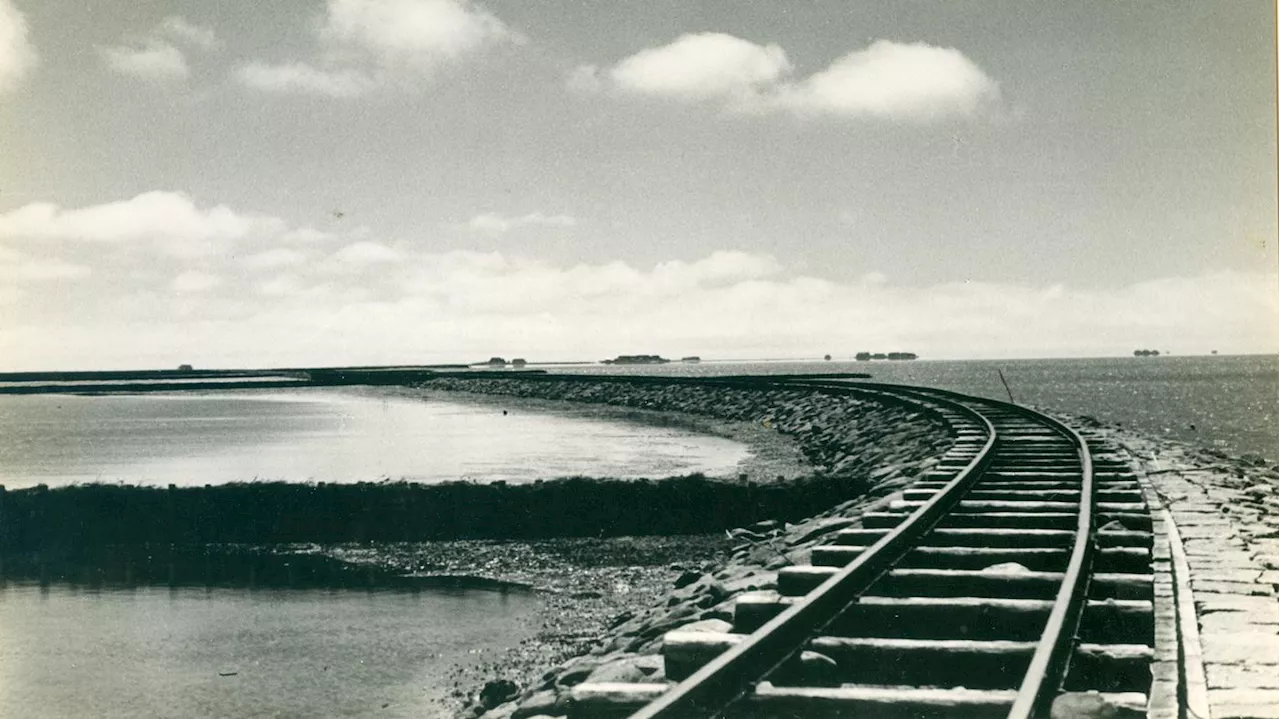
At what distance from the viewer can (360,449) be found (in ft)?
131

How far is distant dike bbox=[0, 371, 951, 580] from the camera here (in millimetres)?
17969

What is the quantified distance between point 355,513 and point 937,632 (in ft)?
50.3

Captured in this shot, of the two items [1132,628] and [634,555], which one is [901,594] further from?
[634,555]

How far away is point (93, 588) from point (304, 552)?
3.21m

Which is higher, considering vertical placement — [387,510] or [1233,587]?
[1233,587]

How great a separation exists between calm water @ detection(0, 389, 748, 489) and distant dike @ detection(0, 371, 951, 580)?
562cm

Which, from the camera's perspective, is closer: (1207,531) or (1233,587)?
(1233,587)

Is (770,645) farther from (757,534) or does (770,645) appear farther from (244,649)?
(757,534)

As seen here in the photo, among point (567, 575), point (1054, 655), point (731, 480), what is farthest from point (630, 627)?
point (731, 480)

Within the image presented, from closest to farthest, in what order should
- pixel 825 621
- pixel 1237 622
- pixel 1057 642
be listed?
pixel 1057 642, pixel 825 621, pixel 1237 622

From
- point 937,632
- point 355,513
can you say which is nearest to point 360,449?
point 355,513

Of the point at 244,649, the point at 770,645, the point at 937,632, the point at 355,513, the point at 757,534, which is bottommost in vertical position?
the point at 244,649

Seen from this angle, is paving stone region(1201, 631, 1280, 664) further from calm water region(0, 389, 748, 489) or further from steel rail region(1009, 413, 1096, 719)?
calm water region(0, 389, 748, 489)

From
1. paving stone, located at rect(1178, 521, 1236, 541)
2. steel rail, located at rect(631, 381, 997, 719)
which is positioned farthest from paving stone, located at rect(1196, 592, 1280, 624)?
paving stone, located at rect(1178, 521, 1236, 541)
